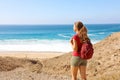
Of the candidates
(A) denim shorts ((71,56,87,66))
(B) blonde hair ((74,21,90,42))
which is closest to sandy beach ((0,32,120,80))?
(A) denim shorts ((71,56,87,66))

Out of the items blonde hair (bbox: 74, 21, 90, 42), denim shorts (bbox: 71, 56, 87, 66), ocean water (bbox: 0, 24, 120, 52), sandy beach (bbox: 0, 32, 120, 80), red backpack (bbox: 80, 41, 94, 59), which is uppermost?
blonde hair (bbox: 74, 21, 90, 42)

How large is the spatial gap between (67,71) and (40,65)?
2113 mm

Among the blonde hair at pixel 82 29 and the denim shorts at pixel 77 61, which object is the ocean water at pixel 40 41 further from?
the blonde hair at pixel 82 29

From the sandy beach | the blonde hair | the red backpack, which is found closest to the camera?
the red backpack

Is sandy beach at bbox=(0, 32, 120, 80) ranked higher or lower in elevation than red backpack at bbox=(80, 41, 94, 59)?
lower

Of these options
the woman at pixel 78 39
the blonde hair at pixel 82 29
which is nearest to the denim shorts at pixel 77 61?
the woman at pixel 78 39

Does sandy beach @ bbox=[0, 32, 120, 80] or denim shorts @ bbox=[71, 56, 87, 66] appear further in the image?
sandy beach @ bbox=[0, 32, 120, 80]

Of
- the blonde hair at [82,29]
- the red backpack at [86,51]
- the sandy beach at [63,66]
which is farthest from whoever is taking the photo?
the sandy beach at [63,66]

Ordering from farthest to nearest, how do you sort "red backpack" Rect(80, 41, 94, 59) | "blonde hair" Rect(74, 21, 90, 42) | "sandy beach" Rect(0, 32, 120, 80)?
"sandy beach" Rect(0, 32, 120, 80) → "blonde hair" Rect(74, 21, 90, 42) → "red backpack" Rect(80, 41, 94, 59)

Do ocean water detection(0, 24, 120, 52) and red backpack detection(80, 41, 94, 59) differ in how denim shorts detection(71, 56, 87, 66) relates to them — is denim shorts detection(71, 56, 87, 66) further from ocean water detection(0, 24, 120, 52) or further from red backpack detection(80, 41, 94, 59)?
ocean water detection(0, 24, 120, 52)

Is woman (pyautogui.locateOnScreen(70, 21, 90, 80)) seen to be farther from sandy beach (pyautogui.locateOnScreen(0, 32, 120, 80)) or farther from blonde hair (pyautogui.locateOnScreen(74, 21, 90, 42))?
sandy beach (pyautogui.locateOnScreen(0, 32, 120, 80))

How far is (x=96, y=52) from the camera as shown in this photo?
612 inches

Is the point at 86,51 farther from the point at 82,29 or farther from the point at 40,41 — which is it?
the point at 40,41

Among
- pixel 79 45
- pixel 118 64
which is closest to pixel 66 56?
pixel 118 64
